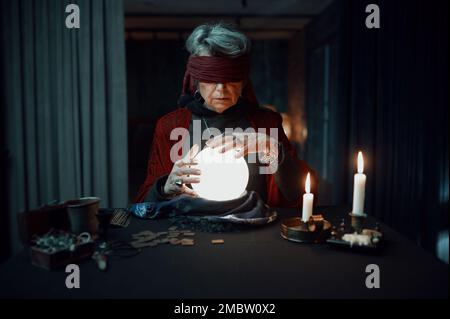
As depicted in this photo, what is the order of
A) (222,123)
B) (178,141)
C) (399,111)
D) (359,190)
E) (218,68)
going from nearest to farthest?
(359,190) → (218,68) → (222,123) → (178,141) → (399,111)

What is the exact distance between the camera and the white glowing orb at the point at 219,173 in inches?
55.7

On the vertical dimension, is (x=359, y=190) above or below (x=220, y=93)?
below

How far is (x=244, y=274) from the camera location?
3.65 feet

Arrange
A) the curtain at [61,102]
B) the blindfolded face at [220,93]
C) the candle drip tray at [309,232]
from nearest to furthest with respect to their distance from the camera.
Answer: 1. the candle drip tray at [309,232]
2. the blindfolded face at [220,93]
3. the curtain at [61,102]

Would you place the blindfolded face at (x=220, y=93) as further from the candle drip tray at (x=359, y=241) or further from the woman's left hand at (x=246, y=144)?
the candle drip tray at (x=359, y=241)

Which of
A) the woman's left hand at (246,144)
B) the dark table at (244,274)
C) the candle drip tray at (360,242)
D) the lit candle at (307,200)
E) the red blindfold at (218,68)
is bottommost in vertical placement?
the dark table at (244,274)

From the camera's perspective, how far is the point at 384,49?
334 cm

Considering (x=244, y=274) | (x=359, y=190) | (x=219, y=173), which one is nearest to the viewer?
(x=244, y=274)

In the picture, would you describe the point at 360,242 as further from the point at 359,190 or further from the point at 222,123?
the point at 222,123

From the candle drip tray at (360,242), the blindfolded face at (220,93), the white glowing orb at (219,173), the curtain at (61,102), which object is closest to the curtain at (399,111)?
the blindfolded face at (220,93)

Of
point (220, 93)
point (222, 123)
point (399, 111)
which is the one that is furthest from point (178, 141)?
point (399, 111)

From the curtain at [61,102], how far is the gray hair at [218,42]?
4.67 feet

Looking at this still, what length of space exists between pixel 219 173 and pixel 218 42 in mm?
666
